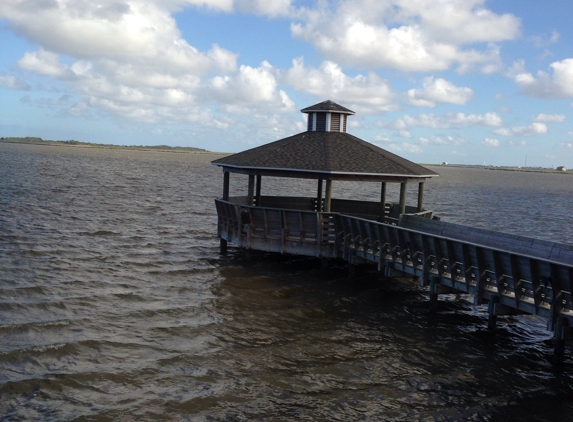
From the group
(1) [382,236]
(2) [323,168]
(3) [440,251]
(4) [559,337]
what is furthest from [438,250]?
(2) [323,168]

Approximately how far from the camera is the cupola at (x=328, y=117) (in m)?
22.4

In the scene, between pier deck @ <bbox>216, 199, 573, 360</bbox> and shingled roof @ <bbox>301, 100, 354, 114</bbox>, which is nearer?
pier deck @ <bbox>216, 199, 573, 360</bbox>

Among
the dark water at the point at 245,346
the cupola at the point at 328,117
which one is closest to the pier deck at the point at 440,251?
the dark water at the point at 245,346

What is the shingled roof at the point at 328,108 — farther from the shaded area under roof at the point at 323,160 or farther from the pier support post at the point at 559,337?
the pier support post at the point at 559,337

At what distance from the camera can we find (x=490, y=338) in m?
13.9

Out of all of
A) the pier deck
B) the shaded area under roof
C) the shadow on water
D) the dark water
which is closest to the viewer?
the dark water

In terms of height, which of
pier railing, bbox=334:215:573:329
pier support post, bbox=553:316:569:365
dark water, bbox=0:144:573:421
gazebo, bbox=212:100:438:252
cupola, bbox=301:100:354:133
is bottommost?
dark water, bbox=0:144:573:421

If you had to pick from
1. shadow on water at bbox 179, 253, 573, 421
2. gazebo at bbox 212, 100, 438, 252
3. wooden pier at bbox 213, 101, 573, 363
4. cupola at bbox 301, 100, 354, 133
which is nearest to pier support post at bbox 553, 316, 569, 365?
wooden pier at bbox 213, 101, 573, 363

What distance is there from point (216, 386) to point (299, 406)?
168 cm

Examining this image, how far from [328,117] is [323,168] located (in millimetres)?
4673

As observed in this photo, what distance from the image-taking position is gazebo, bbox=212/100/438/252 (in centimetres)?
1861

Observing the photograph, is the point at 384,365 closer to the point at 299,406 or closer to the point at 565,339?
the point at 299,406

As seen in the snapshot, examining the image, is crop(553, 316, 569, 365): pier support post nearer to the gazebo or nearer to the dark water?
the dark water

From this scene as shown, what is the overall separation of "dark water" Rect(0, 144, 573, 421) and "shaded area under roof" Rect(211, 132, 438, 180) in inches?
134
